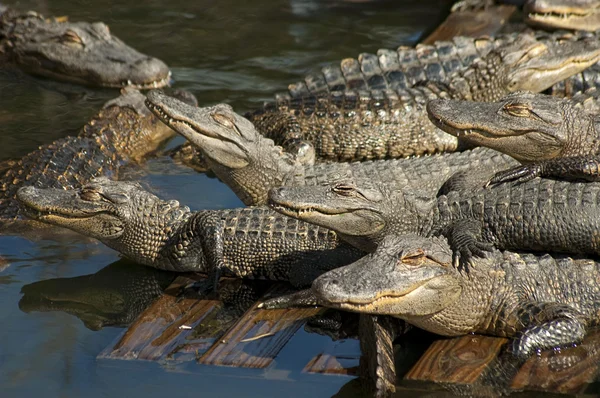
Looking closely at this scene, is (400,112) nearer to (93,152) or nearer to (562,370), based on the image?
(93,152)

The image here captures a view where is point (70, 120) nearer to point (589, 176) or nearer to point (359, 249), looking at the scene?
point (359, 249)

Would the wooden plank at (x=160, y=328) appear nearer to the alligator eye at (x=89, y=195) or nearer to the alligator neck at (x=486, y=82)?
the alligator eye at (x=89, y=195)

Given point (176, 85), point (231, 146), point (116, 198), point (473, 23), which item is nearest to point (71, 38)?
point (176, 85)

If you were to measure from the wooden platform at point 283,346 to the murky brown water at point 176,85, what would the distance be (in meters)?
0.10

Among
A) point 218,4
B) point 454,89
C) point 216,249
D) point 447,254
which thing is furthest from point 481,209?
point 218,4

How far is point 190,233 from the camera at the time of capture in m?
5.39

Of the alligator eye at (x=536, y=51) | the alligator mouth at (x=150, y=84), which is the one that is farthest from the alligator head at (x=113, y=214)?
the alligator mouth at (x=150, y=84)

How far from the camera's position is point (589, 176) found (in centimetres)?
498

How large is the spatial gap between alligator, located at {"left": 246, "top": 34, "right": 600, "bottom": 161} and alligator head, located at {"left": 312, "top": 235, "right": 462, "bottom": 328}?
3115 mm

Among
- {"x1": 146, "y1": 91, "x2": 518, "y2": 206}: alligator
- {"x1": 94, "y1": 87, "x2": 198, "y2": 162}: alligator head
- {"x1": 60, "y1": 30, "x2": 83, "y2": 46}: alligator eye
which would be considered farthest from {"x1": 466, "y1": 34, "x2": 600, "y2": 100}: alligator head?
{"x1": 60, "y1": 30, "x2": 83, "y2": 46}: alligator eye

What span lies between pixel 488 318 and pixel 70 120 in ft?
16.8

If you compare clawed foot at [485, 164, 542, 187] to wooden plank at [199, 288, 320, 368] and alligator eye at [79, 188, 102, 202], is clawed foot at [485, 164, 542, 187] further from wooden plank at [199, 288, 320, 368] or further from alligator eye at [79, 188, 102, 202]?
alligator eye at [79, 188, 102, 202]

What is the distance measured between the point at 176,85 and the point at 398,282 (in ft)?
18.6

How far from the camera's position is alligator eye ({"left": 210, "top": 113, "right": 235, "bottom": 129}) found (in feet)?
19.3
